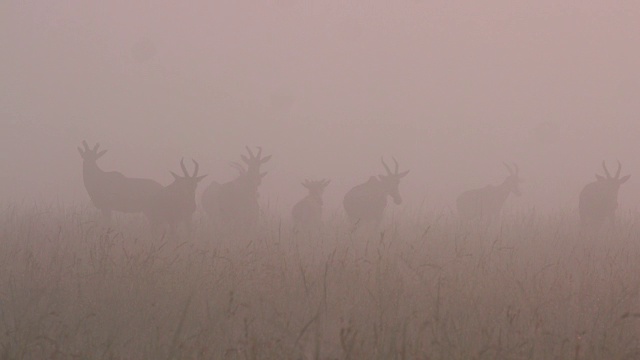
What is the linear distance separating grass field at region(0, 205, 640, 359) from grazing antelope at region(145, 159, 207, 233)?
3.34 meters

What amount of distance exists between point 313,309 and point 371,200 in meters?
8.25

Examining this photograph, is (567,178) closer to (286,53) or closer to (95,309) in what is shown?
(95,309)

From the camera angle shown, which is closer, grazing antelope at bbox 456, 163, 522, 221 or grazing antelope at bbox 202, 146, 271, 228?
grazing antelope at bbox 202, 146, 271, 228

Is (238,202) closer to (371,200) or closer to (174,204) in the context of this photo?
(174,204)

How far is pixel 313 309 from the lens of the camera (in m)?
5.36

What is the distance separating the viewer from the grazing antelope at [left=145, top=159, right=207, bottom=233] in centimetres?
1112

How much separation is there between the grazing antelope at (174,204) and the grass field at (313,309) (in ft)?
10.9

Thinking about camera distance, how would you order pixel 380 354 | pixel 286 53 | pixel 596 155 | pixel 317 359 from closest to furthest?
pixel 317 359 → pixel 380 354 → pixel 596 155 → pixel 286 53

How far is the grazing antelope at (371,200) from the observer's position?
44.1 feet

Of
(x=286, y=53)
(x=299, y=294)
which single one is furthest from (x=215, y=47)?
(x=299, y=294)

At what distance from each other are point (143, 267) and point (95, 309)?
1123mm

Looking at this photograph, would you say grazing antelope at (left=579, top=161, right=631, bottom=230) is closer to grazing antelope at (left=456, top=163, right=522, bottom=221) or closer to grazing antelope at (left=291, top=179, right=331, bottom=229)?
grazing antelope at (left=456, top=163, right=522, bottom=221)

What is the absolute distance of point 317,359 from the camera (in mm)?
3988

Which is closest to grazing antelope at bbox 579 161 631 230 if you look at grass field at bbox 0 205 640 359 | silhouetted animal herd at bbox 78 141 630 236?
silhouetted animal herd at bbox 78 141 630 236
